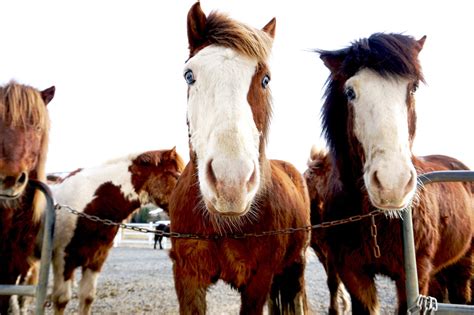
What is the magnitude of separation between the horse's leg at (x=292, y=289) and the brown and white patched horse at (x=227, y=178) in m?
1.39

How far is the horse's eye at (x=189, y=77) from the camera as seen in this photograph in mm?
2643

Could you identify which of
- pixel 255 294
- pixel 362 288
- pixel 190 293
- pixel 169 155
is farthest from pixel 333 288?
pixel 190 293

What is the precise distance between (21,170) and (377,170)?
2.75m

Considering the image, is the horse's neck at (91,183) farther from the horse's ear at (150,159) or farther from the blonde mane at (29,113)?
the blonde mane at (29,113)

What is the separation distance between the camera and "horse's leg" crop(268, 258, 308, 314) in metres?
4.79

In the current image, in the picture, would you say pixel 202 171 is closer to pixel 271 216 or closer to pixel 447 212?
pixel 271 216

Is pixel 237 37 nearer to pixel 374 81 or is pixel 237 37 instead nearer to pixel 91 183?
pixel 374 81

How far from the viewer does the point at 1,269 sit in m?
3.79

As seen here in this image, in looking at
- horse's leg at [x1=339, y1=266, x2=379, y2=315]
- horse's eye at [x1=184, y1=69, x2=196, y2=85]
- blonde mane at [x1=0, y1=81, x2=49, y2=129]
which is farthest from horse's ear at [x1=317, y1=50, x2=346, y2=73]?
blonde mane at [x1=0, y1=81, x2=49, y2=129]

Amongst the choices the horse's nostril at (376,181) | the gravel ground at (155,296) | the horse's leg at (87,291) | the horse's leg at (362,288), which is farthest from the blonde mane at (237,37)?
the horse's leg at (87,291)

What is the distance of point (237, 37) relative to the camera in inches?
104

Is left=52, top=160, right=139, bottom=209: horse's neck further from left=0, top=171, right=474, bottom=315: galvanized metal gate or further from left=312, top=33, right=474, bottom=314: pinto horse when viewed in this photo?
left=312, top=33, right=474, bottom=314: pinto horse

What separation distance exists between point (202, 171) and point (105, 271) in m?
12.5

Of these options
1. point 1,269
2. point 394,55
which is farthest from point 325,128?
point 1,269
